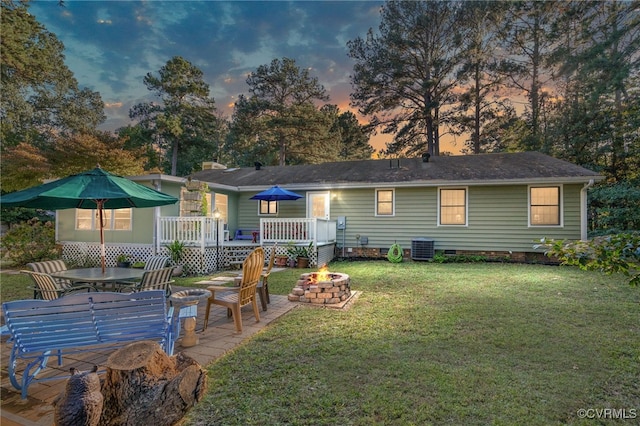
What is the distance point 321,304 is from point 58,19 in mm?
18971

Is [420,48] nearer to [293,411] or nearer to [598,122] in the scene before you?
[598,122]

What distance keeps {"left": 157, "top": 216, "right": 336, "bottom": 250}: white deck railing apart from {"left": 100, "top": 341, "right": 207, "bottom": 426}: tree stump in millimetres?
7626

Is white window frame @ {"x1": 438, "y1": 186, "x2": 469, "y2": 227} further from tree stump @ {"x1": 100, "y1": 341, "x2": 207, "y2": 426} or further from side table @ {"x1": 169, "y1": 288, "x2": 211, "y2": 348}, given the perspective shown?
tree stump @ {"x1": 100, "y1": 341, "x2": 207, "y2": 426}

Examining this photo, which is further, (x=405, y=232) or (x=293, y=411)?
(x=405, y=232)

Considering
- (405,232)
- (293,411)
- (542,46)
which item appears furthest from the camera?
(542,46)

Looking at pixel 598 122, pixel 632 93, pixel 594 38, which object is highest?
pixel 594 38

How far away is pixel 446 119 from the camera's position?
66.1 ft

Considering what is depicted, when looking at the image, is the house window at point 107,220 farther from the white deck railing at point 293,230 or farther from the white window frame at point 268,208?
the white window frame at point 268,208

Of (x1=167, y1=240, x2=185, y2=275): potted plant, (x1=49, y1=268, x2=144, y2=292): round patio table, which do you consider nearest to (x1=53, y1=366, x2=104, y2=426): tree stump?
(x1=49, y1=268, x2=144, y2=292): round patio table

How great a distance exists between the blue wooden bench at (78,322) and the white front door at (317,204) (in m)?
10.1

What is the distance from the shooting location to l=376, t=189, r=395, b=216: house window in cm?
1231

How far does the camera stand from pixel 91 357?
3422 mm

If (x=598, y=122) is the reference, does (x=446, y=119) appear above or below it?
above

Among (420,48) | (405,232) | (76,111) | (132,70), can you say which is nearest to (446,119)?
(420,48)
